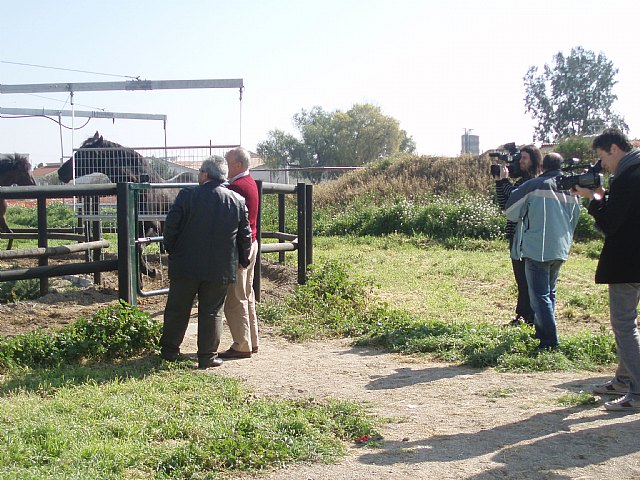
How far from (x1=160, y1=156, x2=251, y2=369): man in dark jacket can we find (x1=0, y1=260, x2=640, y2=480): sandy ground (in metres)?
0.46

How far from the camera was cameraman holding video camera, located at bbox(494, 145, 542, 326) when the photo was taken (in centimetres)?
772

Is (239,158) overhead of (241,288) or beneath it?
overhead

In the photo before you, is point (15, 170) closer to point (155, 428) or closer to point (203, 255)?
point (203, 255)

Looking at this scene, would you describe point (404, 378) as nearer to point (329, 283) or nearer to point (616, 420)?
point (616, 420)

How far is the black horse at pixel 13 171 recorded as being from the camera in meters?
13.1

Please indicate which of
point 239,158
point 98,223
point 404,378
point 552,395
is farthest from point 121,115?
point 552,395

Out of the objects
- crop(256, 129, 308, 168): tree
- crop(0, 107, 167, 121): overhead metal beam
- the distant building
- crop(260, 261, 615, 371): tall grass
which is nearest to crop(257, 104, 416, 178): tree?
crop(256, 129, 308, 168): tree

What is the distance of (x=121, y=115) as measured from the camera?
14.0 meters

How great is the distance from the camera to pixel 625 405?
17.0 feet

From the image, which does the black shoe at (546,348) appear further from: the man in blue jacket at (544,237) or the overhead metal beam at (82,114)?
the overhead metal beam at (82,114)

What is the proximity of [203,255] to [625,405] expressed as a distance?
350 cm

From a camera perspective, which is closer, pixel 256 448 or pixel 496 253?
pixel 256 448

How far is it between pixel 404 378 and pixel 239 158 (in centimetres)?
255

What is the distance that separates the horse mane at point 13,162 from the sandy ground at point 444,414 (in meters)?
5.92
